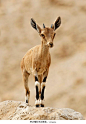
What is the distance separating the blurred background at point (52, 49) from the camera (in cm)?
892

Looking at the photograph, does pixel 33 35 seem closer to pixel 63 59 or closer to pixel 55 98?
pixel 63 59

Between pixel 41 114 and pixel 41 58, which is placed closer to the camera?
pixel 41 114

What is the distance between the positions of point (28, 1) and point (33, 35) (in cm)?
212

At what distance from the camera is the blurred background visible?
8922 millimetres

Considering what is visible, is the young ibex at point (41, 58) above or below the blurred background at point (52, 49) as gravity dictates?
below

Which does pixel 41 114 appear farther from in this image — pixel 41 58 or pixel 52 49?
pixel 52 49

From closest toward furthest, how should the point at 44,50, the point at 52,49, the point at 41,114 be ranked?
the point at 41,114
the point at 44,50
the point at 52,49

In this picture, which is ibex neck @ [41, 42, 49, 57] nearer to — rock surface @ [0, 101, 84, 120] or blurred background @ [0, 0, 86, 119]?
rock surface @ [0, 101, 84, 120]

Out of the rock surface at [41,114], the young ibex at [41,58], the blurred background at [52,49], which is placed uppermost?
the blurred background at [52,49]

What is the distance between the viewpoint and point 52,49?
10.1 metres

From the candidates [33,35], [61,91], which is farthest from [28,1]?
[61,91]

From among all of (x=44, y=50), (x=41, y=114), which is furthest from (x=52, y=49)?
(x=41, y=114)

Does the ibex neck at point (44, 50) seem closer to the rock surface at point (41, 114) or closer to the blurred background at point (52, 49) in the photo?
the rock surface at point (41, 114)

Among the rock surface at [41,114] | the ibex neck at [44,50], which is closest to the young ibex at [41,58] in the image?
the ibex neck at [44,50]
